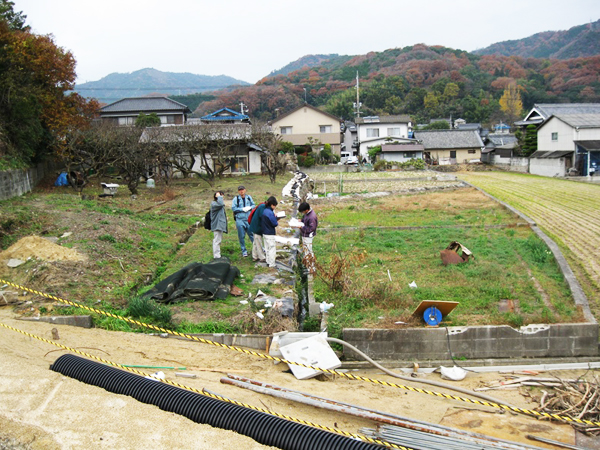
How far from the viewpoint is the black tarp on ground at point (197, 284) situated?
8.62 meters

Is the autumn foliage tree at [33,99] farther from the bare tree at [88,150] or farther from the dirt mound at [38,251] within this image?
the dirt mound at [38,251]

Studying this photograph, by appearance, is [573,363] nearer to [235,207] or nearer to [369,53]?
[235,207]

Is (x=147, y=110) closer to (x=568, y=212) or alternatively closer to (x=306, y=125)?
(x=306, y=125)

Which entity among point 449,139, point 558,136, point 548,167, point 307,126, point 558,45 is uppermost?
point 558,45

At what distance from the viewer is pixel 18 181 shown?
18375 millimetres

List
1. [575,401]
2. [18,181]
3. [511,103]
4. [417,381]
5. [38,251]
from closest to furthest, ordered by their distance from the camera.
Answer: [575,401]
[417,381]
[38,251]
[18,181]
[511,103]

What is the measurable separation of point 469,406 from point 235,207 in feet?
21.9

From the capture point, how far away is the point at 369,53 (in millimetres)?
101500

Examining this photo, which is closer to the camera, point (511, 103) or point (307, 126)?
point (307, 126)

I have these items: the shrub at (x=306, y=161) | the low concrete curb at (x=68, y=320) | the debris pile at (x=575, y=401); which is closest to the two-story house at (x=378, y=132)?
the shrub at (x=306, y=161)

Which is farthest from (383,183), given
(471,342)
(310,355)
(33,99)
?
(310,355)

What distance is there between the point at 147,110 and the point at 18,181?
84.0 ft

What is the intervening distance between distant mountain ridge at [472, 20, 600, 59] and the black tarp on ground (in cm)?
11048

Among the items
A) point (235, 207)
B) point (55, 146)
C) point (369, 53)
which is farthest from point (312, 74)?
point (235, 207)
